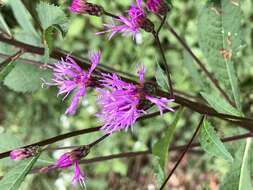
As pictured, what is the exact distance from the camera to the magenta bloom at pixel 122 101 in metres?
1.00

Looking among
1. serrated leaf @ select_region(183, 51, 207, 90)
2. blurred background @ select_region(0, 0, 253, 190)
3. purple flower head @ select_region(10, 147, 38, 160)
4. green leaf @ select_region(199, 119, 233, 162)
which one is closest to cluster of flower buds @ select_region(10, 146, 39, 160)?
purple flower head @ select_region(10, 147, 38, 160)

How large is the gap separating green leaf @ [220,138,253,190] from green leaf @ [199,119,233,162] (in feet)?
1.08

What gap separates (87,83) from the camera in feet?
3.50

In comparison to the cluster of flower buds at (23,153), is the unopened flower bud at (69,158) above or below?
below

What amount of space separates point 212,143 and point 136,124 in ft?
5.90

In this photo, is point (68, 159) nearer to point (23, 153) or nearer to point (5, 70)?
point (23, 153)

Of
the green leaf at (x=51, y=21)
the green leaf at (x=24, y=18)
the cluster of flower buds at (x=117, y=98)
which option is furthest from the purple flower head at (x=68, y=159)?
the green leaf at (x=24, y=18)

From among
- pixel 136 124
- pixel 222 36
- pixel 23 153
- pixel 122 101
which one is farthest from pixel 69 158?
pixel 136 124

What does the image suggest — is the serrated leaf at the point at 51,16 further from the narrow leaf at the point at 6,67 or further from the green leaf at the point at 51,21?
the narrow leaf at the point at 6,67

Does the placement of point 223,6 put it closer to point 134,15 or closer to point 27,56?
point 134,15

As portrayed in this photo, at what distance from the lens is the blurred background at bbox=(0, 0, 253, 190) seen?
2658mm

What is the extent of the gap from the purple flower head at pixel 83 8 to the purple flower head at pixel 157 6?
0.43ft

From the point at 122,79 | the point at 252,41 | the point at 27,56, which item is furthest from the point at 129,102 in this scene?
A: the point at 252,41

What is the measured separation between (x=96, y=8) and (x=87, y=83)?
8.4 inches
